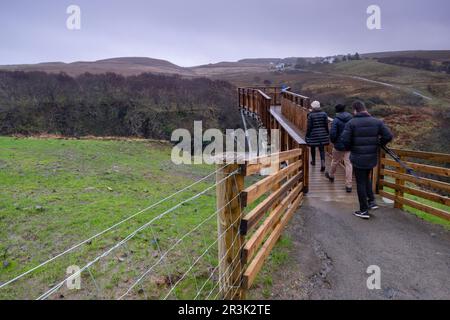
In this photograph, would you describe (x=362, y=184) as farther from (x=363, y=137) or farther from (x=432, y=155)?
(x=432, y=155)

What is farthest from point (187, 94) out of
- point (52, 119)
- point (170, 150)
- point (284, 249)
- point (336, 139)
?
point (284, 249)

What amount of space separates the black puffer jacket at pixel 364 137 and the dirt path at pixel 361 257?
1082 millimetres

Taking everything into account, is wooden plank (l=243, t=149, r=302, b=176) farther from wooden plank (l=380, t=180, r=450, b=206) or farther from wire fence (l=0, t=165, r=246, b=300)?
wooden plank (l=380, t=180, r=450, b=206)

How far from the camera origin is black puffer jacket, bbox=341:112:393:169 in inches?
239

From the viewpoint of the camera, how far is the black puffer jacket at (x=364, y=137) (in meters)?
6.08

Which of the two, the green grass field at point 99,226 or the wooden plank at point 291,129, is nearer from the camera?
the green grass field at point 99,226

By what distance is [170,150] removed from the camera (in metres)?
18.3

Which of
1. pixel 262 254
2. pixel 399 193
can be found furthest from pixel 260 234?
pixel 399 193

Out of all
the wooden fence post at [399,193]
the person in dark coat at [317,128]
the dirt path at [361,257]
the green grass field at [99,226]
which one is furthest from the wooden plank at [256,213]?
the person in dark coat at [317,128]

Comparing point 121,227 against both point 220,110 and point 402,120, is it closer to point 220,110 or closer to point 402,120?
point 220,110

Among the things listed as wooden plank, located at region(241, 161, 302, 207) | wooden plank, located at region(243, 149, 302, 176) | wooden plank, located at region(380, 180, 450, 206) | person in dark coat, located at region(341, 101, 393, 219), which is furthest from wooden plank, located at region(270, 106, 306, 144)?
wooden plank, located at region(243, 149, 302, 176)

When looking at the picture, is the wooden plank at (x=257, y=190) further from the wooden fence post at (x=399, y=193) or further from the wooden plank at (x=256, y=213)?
the wooden fence post at (x=399, y=193)

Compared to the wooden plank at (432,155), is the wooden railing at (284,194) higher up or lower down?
lower down

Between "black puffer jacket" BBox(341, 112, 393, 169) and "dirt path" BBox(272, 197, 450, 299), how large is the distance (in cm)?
108
